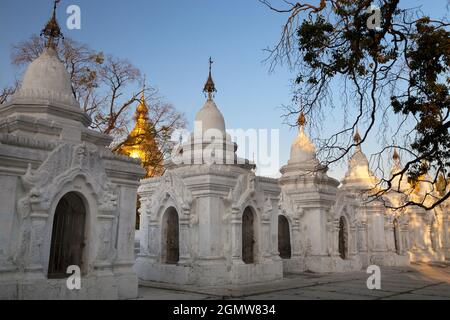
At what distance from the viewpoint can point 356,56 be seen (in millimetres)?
8320

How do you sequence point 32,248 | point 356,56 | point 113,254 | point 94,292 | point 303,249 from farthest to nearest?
point 303,249, point 113,254, point 94,292, point 32,248, point 356,56

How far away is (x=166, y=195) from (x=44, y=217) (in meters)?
6.30

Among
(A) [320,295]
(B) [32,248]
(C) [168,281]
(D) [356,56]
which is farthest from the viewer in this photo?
(C) [168,281]

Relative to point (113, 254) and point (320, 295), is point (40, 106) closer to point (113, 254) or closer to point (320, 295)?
point (113, 254)

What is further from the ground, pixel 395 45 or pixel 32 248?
pixel 395 45

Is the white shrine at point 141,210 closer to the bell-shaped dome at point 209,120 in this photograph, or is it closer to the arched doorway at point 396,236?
the bell-shaped dome at point 209,120

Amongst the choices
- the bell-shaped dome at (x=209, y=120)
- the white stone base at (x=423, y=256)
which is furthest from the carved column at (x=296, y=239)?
the white stone base at (x=423, y=256)

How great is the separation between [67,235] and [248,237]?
23.4 feet

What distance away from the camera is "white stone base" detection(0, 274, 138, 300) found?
8695mm

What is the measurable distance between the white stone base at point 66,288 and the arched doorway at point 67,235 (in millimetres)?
536

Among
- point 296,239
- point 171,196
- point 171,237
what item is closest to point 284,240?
point 296,239

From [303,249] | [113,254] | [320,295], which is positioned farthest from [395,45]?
[303,249]

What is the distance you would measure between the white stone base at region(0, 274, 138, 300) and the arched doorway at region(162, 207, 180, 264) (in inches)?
164
